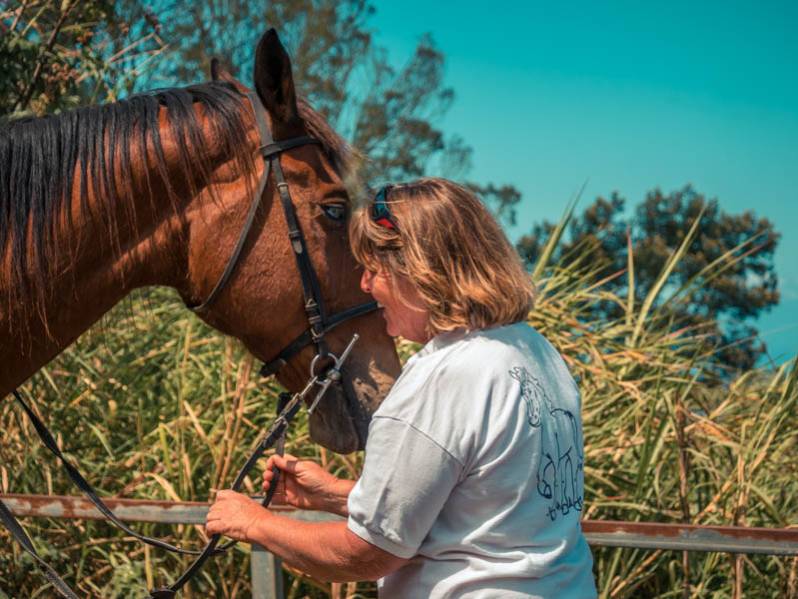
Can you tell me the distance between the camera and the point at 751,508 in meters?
3.95

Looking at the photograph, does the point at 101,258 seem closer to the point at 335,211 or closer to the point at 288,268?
the point at 288,268

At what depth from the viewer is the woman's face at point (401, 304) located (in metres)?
1.71

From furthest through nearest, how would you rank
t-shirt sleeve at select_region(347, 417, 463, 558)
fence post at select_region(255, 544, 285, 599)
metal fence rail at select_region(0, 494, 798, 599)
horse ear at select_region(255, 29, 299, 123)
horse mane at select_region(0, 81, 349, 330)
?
fence post at select_region(255, 544, 285, 599) → metal fence rail at select_region(0, 494, 798, 599) → horse ear at select_region(255, 29, 299, 123) → horse mane at select_region(0, 81, 349, 330) → t-shirt sleeve at select_region(347, 417, 463, 558)

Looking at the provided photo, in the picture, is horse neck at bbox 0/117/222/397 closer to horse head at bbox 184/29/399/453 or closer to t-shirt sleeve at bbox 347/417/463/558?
horse head at bbox 184/29/399/453

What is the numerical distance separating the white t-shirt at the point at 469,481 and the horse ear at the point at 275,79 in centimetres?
115

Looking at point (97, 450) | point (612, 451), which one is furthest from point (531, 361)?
point (97, 450)

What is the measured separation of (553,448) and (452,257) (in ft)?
1.35

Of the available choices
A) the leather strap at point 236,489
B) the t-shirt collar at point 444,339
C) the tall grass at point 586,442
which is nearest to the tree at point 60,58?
the tall grass at point 586,442

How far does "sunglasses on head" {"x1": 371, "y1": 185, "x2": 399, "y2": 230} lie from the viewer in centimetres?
171

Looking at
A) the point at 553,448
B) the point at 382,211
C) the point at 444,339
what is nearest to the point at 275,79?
the point at 382,211

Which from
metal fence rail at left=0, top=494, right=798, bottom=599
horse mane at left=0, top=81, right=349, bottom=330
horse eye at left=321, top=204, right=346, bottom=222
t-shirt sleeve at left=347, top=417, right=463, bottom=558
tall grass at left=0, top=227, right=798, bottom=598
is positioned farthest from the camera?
tall grass at left=0, top=227, right=798, bottom=598

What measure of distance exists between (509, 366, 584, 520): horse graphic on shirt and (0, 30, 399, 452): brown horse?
2.73 ft

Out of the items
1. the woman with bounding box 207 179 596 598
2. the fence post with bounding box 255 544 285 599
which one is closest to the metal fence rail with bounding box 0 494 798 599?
the fence post with bounding box 255 544 285 599

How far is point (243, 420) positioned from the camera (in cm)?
439
